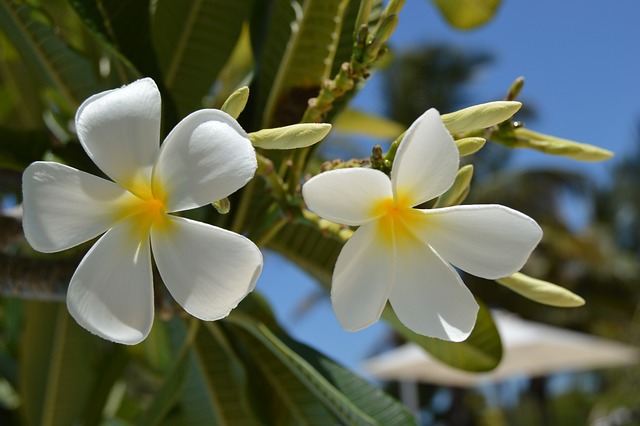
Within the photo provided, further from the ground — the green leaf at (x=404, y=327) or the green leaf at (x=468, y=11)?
the green leaf at (x=468, y=11)

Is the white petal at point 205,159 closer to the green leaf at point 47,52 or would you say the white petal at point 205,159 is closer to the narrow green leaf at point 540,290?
the narrow green leaf at point 540,290

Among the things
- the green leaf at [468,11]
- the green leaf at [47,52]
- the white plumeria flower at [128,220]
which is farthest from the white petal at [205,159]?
the green leaf at [468,11]

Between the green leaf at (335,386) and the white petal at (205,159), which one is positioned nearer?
the white petal at (205,159)

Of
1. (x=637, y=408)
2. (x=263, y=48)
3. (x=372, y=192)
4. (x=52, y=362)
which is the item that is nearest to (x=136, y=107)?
(x=372, y=192)

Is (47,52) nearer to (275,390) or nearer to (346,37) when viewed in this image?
(346,37)

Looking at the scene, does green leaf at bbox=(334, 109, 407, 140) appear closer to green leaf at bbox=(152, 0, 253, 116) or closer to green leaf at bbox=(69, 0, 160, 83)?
green leaf at bbox=(152, 0, 253, 116)

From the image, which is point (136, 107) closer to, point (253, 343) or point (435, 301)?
point (435, 301)

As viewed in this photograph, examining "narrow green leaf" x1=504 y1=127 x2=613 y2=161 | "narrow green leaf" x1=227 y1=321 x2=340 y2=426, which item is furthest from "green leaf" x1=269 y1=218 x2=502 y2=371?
"narrow green leaf" x1=504 y1=127 x2=613 y2=161

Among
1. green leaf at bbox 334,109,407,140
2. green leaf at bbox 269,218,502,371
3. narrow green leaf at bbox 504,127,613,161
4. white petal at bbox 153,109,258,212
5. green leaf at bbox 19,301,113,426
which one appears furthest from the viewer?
green leaf at bbox 334,109,407,140
